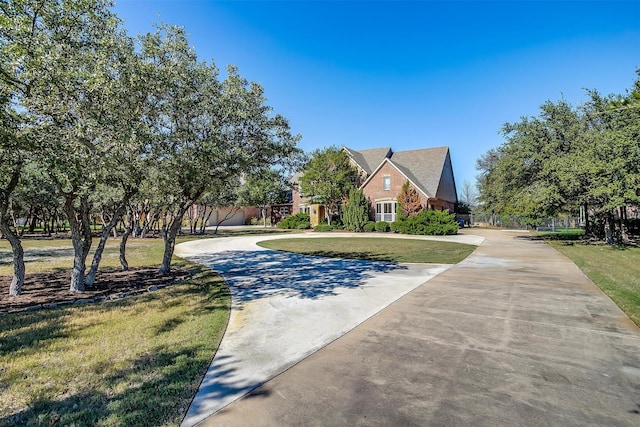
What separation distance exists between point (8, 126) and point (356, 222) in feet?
91.5

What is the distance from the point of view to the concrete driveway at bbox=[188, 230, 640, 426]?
9.22 feet

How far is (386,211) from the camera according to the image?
105 feet

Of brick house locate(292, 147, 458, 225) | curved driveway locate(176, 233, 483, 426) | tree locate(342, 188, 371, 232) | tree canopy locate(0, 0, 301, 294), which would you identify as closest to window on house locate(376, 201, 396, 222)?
brick house locate(292, 147, 458, 225)

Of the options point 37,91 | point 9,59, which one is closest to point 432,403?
point 37,91

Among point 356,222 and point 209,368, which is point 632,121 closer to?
point 356,222

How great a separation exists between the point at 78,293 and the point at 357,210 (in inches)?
1015

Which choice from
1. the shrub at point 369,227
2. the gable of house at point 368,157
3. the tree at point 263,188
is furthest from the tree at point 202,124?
the gable of house at point 368,157

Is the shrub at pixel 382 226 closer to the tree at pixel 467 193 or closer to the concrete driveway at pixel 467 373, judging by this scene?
the concrete driveway at pixel 467 373

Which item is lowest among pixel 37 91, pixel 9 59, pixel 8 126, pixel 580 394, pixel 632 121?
pixel 580 394

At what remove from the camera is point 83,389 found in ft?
10.6

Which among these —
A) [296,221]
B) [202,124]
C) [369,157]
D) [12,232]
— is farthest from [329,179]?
[12,232]

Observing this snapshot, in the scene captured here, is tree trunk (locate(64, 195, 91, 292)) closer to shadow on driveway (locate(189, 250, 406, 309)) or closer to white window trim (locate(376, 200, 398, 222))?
shadow on driveway (locate(189, 250, 406, 309))

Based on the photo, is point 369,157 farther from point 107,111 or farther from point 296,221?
point 107,111

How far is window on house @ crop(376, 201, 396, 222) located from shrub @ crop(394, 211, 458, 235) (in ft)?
9.10
